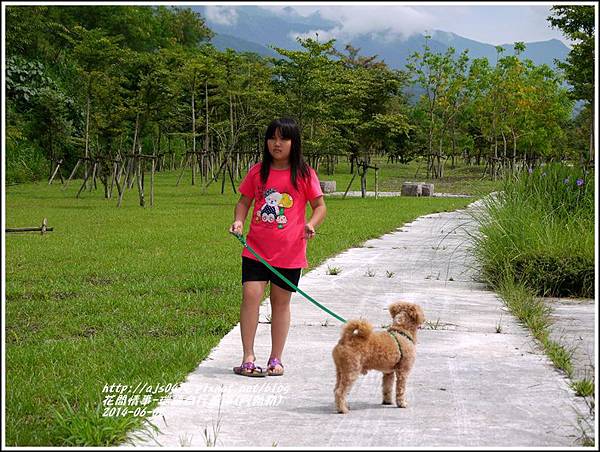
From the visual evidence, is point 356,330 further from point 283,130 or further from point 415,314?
point 283,130

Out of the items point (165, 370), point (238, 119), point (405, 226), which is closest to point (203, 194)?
point (238, 119)

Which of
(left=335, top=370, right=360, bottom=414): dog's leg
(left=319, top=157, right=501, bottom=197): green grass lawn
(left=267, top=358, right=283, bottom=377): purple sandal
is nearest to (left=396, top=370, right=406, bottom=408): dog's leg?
(left=335, top=370, right=360, bottom=414): dog's leg

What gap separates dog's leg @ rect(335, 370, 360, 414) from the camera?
3.99 metres

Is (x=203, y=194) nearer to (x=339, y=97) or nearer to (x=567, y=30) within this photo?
(x=339, y=97)

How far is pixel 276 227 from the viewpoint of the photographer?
4.84m

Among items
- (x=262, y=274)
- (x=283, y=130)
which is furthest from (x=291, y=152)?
(x=262, y=274)

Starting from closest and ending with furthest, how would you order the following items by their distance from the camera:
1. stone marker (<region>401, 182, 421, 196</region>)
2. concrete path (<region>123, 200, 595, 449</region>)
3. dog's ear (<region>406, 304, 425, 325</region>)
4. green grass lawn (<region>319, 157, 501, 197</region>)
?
concrete path (<region>123, 200, 595, 449</region>) → dog's ear (<region>406, 304, 425, 325</region>) → stone marker (<region>401, 182, 421, 196</region>) → green grass lawn (<region>319, 157, 501, 197</region>)

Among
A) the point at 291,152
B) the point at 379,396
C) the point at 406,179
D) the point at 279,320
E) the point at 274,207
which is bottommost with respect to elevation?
the point at 406,179

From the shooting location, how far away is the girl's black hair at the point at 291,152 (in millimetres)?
4863

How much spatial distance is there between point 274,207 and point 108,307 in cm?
279

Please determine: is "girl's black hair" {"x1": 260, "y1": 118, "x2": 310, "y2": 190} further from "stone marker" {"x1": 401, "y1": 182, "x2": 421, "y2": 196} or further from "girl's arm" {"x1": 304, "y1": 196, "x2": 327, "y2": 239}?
"stone marker" {"x1": 401, "y1": 182, "x2": 421, "y2": 196}

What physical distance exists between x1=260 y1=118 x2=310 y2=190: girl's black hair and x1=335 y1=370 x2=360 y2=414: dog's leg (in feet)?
4.20

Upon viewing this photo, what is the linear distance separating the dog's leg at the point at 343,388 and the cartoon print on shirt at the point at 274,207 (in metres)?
1.12

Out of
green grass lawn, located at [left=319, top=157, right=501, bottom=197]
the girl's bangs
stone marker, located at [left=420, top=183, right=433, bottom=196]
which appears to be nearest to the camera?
the girl's bangs
